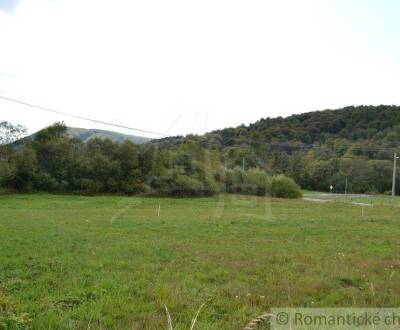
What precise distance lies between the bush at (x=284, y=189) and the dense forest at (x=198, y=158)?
15 centimetres

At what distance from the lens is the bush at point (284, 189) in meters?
55.2

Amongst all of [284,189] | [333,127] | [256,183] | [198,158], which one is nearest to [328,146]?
[333,127]

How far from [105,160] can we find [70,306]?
134 ft

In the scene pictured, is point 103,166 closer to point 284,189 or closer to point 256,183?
point 256,183

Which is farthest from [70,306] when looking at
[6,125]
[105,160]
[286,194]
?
[286,194]

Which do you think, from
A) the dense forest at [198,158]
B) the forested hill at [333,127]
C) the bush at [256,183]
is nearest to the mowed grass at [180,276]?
the dense forest at [198,158]

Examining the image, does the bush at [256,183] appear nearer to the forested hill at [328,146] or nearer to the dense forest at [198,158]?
the dense forest at [198,158]

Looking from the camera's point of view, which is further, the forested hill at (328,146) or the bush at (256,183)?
the forested hill at (328,146)

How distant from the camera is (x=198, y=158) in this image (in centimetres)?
4762

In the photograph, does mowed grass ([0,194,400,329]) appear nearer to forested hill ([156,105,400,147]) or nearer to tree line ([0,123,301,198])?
tree line ([0,123,301,198])
